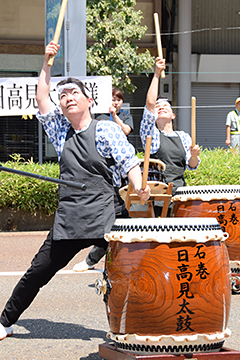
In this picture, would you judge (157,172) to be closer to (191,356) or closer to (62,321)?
(62,321)

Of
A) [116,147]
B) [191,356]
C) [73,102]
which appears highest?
[73,102]

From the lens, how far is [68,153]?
396 cm

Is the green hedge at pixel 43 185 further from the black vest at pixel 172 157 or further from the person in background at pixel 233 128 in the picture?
the black vest at pixel 172 157

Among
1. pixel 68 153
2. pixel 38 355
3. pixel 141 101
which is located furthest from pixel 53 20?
pixel 141 101

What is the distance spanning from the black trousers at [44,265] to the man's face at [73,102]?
84 centimetres

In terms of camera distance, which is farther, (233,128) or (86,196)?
(233,128)

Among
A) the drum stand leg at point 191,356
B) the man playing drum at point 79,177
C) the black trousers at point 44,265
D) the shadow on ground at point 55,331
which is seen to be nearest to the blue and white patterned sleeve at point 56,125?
the man playing drum at point 79,177

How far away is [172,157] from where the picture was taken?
5.62 metres

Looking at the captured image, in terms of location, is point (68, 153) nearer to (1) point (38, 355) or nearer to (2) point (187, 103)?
(1) point (38, 355)

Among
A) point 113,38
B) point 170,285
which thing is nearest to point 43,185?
point 170,285

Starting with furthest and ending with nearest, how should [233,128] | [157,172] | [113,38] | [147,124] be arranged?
[113,38] → [233,128] → [157,172] → [147,124]

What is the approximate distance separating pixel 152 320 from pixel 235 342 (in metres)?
1.15

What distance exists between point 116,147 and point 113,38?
10700 mm

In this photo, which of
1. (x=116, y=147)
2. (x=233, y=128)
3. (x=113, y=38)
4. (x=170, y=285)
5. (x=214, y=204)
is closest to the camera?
(x=170, y=285)
